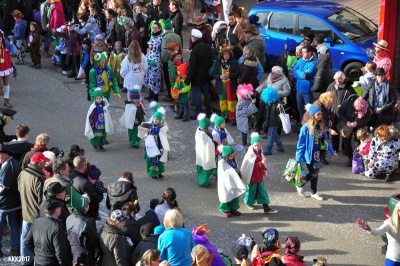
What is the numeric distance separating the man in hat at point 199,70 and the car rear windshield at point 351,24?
323cm

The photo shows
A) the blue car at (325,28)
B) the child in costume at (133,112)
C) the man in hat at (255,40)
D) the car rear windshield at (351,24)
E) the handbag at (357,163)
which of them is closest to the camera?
the handbag at (357,163)

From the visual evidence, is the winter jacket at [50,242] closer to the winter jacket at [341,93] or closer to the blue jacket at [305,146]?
the blue jacket at [305,146]

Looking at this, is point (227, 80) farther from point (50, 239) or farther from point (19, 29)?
point (50, 239)

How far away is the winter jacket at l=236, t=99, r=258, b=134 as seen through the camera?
14852 mm

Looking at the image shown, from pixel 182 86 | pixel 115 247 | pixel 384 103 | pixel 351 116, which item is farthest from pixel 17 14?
pixel 115 247

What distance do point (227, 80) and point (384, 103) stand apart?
129 inches

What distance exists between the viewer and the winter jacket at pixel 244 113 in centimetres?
1485

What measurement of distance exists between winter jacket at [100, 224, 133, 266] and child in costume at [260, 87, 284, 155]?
5.68m

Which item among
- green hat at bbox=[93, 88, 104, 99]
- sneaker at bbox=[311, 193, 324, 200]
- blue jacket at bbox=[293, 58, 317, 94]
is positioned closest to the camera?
sneaker at bbox=[311, 193, 324, 200]

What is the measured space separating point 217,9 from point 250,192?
383 inches

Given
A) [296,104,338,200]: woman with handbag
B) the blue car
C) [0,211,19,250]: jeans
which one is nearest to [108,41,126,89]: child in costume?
the blue car

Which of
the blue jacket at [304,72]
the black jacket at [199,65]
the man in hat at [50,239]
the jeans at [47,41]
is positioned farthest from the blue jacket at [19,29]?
the man in hat at [50,239]

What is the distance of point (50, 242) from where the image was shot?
9.67m

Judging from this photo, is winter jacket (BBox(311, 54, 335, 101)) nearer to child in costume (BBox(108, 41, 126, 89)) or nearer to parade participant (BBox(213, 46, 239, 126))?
parade participant (BBox(213, 46, 239, 126))
